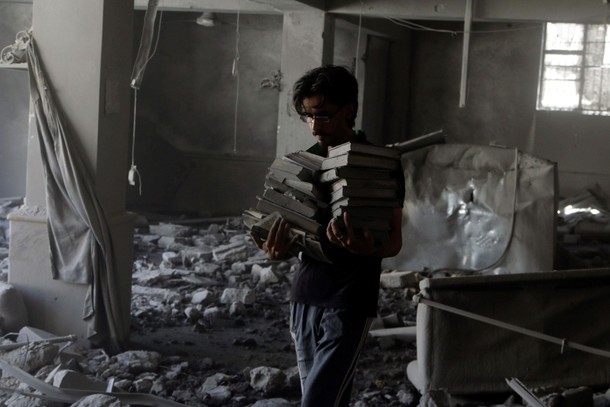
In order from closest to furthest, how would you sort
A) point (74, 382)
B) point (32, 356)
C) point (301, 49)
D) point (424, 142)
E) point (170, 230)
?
point (74, 382) < point (32, 356) < point (424, 142) < point (301, 49) < point (170, 230)

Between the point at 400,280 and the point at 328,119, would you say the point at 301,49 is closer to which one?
the point at 400,280

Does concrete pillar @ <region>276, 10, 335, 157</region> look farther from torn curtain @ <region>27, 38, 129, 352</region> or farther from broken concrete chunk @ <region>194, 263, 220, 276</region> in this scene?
torn curtain @ <region>27, 38, 129, 352</region>

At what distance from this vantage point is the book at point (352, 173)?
280 centimetres

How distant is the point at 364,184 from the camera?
2.82 meters

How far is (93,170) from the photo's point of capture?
19.2 ft

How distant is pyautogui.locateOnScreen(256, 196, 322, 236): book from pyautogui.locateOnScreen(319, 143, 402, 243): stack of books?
0.08 m

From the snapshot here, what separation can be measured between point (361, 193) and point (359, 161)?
11cm

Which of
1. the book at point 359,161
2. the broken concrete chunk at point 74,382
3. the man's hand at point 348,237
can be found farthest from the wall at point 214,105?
the man's hand at point 348,237

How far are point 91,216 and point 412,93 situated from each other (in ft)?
39.4

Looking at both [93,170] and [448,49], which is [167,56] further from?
[93,170]

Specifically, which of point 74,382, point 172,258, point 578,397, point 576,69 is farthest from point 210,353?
point 576,69

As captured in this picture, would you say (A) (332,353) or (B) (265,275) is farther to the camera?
(B) (265,275)

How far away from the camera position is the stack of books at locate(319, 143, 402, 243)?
279 centimetres

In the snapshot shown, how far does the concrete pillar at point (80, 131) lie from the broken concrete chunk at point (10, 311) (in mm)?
148
